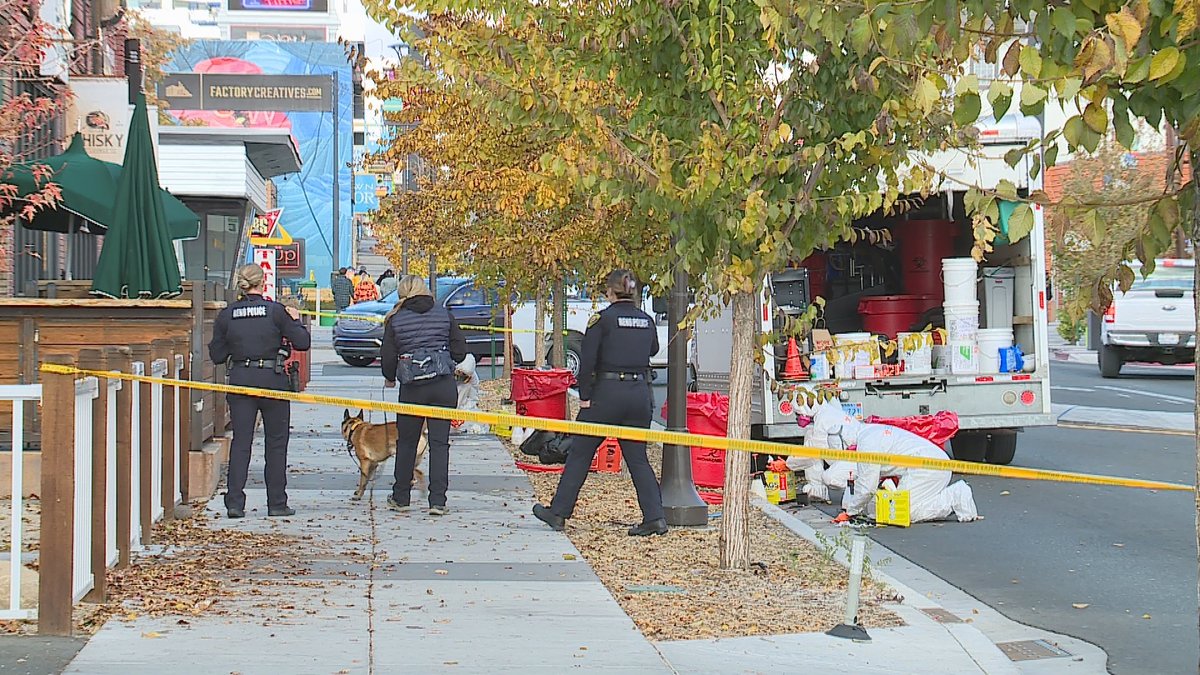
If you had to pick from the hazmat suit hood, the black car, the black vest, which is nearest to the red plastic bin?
the hazmat suit hood

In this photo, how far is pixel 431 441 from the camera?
10984mm

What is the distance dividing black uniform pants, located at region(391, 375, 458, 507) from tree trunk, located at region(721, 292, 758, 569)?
112 inches

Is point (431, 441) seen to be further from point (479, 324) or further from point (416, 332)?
point (479, 324)

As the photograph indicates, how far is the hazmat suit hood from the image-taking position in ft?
39.9

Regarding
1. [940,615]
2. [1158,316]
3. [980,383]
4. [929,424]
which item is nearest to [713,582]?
[940,615]

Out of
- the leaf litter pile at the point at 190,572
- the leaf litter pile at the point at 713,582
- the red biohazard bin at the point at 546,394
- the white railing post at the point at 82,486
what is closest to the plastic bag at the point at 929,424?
the leaf litter pile at the point at 713,582

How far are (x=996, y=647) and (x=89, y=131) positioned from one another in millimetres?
13860

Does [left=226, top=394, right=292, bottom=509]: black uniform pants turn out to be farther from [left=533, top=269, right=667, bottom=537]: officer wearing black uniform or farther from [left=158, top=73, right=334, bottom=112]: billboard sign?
[left=158, top=73, right=334, bottom=112]: billboard sign

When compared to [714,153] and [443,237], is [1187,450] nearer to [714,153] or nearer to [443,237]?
[443,237]

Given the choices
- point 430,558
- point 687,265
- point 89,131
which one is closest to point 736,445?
point 687,265

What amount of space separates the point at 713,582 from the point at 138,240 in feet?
21.4

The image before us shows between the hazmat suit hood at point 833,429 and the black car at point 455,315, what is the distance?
15.8 m

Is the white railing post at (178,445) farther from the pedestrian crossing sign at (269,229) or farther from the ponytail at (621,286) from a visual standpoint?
the pedestrian crossing sign at (269,229)

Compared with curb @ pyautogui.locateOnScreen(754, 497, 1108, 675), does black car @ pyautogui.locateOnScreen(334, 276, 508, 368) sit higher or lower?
higher
